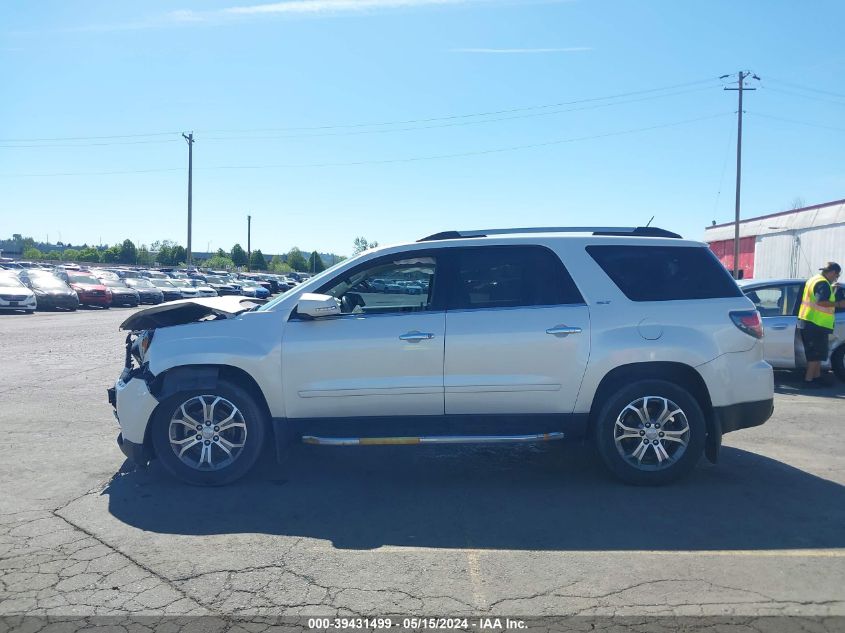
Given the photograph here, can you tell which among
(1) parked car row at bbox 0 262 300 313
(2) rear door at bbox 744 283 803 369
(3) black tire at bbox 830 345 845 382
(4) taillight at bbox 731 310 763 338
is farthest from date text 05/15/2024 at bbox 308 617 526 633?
(1) parked car row at bbox 0 262 300 313

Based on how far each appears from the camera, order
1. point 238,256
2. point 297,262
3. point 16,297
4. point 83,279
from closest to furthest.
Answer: point 16,297 → point 83,279 → point 238,256 → point 297,262

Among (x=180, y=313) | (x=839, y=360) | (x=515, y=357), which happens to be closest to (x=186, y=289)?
Result: (x=839, y=360)

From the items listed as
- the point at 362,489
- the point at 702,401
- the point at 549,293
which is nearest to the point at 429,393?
the point at 362,489

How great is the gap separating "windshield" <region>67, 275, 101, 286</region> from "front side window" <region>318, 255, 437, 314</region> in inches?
1202

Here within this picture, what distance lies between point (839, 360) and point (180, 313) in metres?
9.50

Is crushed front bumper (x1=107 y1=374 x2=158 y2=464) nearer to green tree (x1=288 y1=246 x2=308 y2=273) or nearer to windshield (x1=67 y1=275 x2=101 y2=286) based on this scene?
windshield (x1=67 y1=275 x2=101 y2=286)

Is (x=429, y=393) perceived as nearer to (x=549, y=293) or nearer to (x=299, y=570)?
(x=549, y=293)

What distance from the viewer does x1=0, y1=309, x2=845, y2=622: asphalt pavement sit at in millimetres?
3738

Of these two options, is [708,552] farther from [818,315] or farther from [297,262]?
[297,262]

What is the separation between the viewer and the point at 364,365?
17.9 feet

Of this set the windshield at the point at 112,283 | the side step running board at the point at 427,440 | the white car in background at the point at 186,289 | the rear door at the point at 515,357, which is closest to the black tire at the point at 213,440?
the side step running board at the point at 427,440

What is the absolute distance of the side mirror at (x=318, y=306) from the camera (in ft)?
A: 17.7

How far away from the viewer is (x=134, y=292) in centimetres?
3541

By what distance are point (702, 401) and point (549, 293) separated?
4.87 ft
